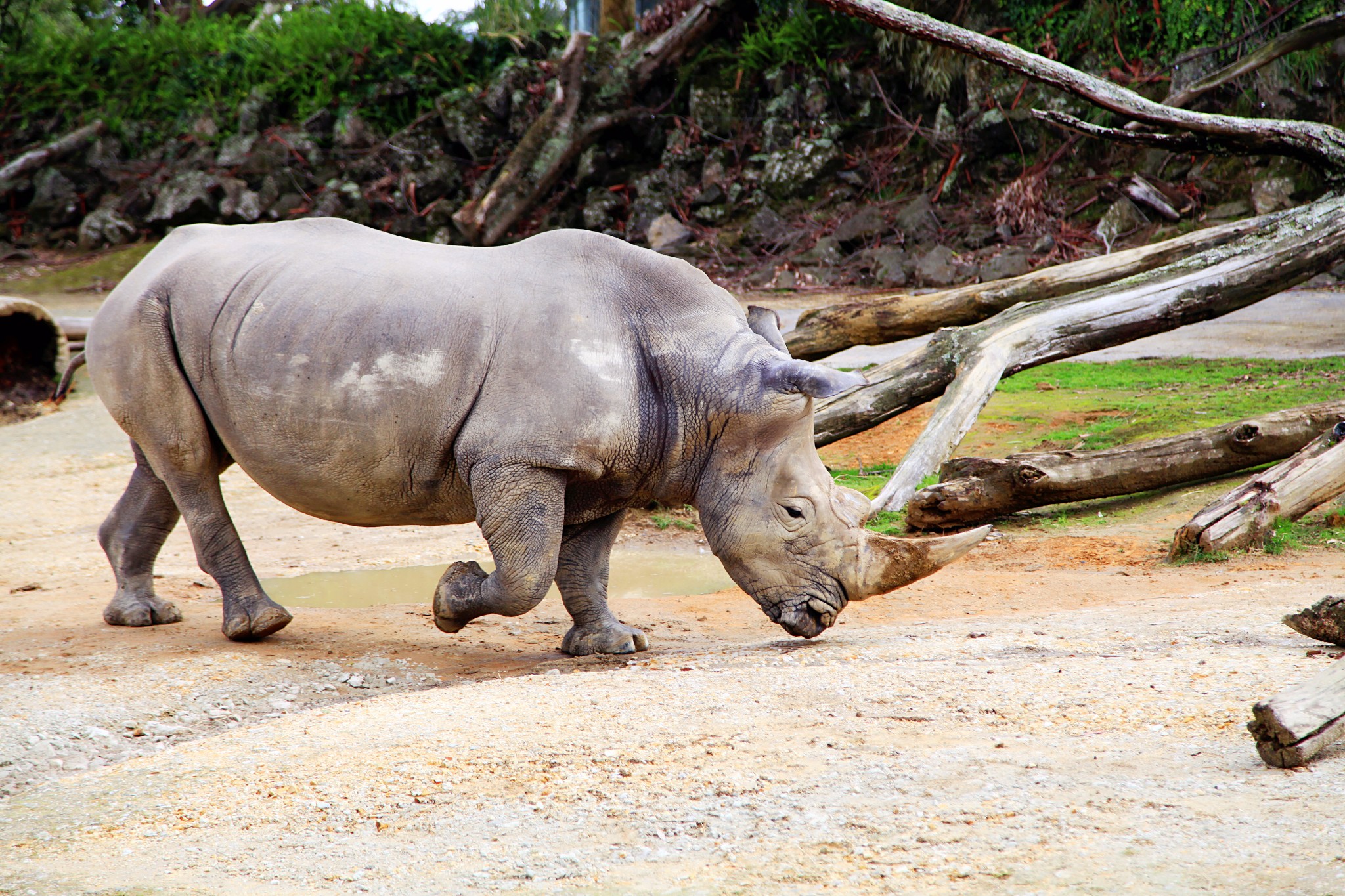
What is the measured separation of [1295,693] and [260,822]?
8.07ft

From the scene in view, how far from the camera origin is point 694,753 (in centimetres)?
328

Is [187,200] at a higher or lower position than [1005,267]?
higher

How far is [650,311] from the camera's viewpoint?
488 centimetres

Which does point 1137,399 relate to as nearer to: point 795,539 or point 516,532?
point 795,539

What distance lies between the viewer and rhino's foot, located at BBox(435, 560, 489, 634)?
473cm

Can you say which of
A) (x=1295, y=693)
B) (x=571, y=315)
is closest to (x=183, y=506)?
(x=571, y=315)

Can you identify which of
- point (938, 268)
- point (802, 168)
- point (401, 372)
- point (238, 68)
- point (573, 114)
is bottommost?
point (938, 268)

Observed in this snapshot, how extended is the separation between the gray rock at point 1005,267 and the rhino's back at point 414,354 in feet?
32.8

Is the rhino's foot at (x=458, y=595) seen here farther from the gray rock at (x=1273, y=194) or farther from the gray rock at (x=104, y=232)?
the gray rock at (x=104, y=232)

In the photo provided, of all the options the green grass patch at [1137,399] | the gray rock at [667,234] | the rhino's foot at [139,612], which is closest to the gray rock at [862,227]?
the gray rock at [667,234]

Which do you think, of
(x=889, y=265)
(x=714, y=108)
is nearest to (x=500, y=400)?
(x=889, y=265)

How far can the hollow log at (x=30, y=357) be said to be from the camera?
40.5ft

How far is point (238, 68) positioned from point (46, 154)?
3352mm

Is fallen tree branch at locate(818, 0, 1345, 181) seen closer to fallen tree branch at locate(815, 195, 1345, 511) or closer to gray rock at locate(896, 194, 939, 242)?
fallen tree branch at locate(815, 195, 1345, 511)
